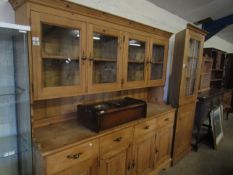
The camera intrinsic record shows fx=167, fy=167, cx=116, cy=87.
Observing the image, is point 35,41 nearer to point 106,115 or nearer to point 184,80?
point 106,115

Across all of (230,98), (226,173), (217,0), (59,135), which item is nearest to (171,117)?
(226,173)

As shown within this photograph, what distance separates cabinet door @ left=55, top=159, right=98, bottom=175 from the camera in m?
1.30

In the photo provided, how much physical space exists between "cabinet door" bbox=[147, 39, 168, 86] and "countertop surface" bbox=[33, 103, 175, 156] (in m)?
0.75

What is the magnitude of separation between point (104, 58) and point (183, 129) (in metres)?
1.80

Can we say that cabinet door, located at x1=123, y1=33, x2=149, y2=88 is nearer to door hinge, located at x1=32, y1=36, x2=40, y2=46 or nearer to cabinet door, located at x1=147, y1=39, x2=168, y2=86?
cabinet door, located at x1=147, y1=39, x2=168, y2=86

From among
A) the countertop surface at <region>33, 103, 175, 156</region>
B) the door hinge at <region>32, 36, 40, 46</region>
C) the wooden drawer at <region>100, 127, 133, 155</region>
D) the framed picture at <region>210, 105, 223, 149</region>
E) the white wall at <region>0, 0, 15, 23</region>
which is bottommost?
the framed picture at <region>210, 105, 223, 149</region>

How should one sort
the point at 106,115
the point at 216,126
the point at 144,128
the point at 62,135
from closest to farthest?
the point at 62,135 < the point at 106,115 < the point at 144,128 < the point at 216,126

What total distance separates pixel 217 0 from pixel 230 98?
386 centimetres

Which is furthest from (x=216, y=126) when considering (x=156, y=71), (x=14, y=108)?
(x=14, y=108)

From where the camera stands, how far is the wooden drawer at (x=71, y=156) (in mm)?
1183

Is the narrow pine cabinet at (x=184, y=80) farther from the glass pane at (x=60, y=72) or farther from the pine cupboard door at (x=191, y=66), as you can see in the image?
the glass pane at (x=60, y=72)

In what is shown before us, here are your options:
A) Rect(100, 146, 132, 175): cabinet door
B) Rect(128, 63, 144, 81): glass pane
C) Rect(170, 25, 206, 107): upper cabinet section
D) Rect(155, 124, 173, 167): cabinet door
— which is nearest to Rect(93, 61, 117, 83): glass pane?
Rect(128, 63, 144, 81): glass pane

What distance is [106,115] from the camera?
154 centimetres

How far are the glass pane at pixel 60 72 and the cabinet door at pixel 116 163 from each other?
0.76 m
